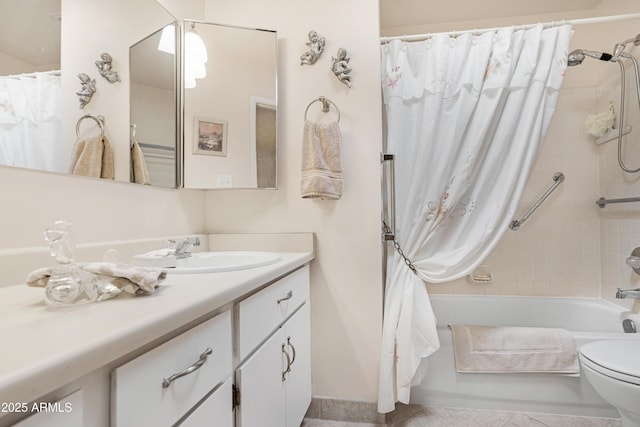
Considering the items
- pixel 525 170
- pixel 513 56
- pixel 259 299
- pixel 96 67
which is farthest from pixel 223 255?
pixel 513 56

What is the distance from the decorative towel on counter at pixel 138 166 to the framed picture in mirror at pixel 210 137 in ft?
1.10

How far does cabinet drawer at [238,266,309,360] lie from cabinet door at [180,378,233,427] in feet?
0.36

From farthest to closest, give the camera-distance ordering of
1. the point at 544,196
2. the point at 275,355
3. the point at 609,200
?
1. the point at 544,196
2. the point at 609,200
3. the point at 275,355

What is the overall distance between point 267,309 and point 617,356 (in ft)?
4.76

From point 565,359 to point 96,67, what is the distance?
2.40m

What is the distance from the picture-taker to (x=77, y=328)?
0.51 metres

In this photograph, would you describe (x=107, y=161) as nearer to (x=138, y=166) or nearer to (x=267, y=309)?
(x=138, y=166)

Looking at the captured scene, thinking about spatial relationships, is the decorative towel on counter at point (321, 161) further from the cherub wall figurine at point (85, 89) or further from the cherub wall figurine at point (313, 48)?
the cherub wall figurine at point (85, 89)

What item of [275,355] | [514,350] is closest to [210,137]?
[275,355]

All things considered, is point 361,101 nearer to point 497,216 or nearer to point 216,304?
point 497,216

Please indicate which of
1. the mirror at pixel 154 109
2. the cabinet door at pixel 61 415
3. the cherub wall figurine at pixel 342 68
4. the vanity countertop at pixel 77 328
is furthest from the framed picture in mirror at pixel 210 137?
the cabinet door at pixel 61 415

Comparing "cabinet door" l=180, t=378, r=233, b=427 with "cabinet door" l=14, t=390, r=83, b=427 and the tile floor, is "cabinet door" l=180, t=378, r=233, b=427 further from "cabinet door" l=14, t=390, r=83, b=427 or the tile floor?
the tile floor

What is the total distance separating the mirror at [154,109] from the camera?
133 centimetres

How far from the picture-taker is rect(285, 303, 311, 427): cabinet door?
1323mm
